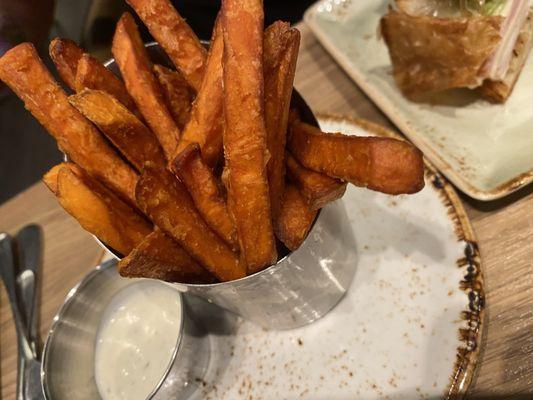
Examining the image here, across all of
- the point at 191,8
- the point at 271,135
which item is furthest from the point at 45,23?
the point at 271,135

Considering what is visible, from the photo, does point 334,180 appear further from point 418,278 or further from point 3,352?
point 3,352

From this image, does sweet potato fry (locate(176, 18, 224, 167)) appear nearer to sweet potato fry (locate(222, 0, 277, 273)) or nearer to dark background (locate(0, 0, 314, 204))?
sweet potato fry (locate(222, 0, 277, 273))

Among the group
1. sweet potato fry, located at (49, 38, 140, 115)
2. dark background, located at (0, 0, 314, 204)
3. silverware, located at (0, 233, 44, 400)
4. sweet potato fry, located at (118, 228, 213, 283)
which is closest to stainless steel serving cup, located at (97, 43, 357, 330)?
sweet potato fry, located at (118, 228, 213, 283)

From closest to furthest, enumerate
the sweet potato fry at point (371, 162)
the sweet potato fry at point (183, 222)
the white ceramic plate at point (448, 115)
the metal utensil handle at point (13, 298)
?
the sweet potato fry at point (371, 162) < the sweet potato fry at point (183, 222) < the white ceramic plate at point (448, 115) < the metal utensil handle at point (13, 298)

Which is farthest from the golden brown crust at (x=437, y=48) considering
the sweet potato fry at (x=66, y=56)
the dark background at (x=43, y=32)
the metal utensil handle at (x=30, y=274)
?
the metal utensil handle at (x=30, y=274)

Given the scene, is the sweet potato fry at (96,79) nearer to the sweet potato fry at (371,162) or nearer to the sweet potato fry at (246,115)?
the sweet potato fry at (246,115)

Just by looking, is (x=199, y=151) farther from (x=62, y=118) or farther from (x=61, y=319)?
(x=61, y=319)

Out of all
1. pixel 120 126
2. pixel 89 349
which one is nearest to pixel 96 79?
pixel 120 126
